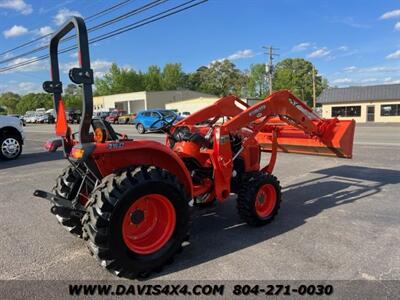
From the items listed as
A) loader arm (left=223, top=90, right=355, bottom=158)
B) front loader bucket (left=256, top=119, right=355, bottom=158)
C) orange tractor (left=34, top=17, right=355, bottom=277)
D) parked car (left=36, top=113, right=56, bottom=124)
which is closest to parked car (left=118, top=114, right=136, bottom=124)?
parked car (left=36, top=113, right=56, bottom=124)

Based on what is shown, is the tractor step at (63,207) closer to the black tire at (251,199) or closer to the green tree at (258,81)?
the black tire at (251,199)

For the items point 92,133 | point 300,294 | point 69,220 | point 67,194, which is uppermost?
point 92,133

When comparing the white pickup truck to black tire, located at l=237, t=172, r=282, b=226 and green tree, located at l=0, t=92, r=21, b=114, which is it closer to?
black tire, located at l=237, t=172, r=282, b=226

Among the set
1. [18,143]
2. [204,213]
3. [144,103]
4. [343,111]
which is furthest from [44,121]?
[204,213]

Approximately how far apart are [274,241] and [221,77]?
96293mm

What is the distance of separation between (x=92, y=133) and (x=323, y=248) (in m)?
2.87

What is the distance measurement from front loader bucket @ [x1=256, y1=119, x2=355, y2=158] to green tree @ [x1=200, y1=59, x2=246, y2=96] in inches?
3520

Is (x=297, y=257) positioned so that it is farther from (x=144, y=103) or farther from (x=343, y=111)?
(x=144, y=103)

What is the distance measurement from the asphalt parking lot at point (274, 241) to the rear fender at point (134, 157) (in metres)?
0.97

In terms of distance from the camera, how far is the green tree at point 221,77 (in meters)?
96.5

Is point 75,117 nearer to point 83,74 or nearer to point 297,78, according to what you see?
point 83,74

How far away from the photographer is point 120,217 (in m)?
3.47

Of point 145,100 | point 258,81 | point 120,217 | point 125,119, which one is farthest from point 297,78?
point 120,217

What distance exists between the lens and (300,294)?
130 inches
